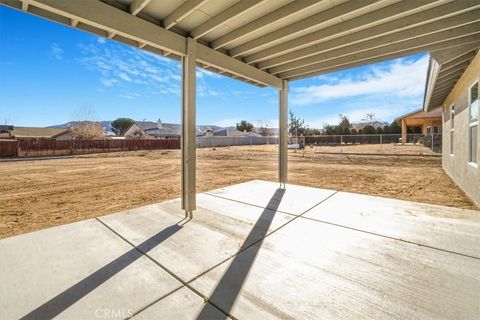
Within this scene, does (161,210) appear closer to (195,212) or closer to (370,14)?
(195,212)

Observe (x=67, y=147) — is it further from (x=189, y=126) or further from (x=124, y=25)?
(x=124, y=25)

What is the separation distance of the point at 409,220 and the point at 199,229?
318 centimetres


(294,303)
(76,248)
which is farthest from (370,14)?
(76,248)

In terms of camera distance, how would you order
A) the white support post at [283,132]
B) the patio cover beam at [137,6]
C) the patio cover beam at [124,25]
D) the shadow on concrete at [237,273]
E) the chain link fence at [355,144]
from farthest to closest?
the chain link fence at [355,144] < the white support post at [283,132] < the patio cover beam at [137,6] < the patio cover beam at [124,25] < the shadow on concrete at [237,273]

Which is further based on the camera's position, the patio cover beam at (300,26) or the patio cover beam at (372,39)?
the patio cover beam at (372,39)

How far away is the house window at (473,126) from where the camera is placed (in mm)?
4516

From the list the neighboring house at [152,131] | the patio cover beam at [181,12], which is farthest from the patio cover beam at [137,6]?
the neighboring house at [152,131]

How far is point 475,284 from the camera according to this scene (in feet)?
6.63

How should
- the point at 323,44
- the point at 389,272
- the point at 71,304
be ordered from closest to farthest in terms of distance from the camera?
the point at 71,304, the point at 389,272, the point at 323,44

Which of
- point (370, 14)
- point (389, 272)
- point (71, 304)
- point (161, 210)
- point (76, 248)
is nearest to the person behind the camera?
point (71, 304)

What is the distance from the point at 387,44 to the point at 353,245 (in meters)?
3.07

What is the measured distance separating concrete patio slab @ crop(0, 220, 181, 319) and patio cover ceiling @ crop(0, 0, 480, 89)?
2.60 meters

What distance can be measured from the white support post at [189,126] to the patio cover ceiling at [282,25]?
0.19 meters

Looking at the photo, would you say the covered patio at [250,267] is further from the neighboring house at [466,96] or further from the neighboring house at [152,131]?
the neighboring house at [152,131]
